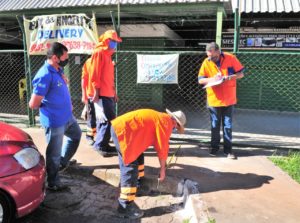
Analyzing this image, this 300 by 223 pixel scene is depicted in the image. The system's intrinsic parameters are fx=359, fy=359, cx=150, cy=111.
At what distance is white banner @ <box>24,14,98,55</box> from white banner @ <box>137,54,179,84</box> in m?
1.05

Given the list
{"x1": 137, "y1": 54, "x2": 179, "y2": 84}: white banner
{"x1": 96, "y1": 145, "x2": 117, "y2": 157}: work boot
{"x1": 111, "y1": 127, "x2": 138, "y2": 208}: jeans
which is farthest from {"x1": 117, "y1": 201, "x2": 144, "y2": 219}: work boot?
{"x1": 137, "y1": 54, "x2": 179, "y2": 84}: white banner

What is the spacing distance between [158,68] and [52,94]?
271cm

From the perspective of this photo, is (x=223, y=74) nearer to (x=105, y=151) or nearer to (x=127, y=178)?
(x=105, y=151)

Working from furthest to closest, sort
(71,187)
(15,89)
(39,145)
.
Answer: (15,89), (39,145), (71,187)

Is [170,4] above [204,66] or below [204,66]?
above

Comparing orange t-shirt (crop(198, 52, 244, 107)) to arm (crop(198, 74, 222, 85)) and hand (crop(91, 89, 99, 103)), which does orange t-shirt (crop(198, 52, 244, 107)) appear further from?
hand (crop(91, 89, 99, 103))

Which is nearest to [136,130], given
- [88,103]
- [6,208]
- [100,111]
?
[6,208]

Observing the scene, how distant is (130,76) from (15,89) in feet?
21.8

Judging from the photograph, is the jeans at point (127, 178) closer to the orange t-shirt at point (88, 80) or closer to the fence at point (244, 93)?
the orange t-shirt at point (88, 80)

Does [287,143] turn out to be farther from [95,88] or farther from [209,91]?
[95,88]

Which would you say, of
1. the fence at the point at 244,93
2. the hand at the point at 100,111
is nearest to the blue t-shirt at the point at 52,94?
the hand at the point at 100,111

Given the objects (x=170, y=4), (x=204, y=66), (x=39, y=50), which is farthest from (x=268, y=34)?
(x=39, y=50)

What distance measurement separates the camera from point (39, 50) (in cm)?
727

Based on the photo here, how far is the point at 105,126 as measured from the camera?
564cm
